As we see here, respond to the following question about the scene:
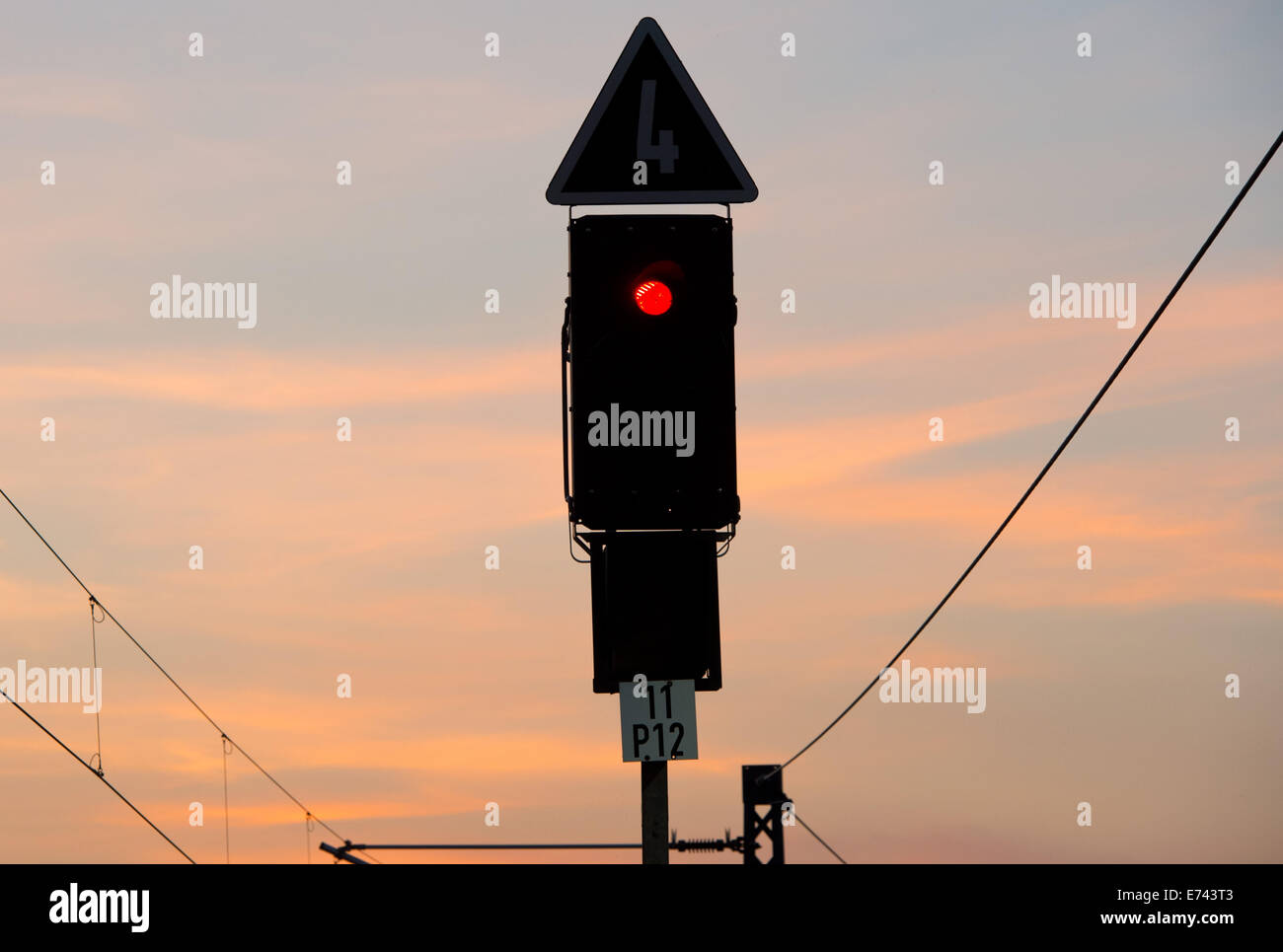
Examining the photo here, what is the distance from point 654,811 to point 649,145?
245 cm

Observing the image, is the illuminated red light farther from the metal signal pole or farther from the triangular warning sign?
the metal signal pole

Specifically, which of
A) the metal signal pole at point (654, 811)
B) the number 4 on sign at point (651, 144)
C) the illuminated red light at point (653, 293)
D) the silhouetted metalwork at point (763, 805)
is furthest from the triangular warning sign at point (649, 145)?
the silhouetted metalwork at point (763, 805)

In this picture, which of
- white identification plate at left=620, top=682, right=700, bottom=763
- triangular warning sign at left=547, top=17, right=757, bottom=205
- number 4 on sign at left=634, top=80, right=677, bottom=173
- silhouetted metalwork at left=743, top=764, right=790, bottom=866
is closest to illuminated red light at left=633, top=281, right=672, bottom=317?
triangular warning sign at left=547, top=17, right=757, bottom=205

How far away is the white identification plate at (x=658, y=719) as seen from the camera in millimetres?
6070

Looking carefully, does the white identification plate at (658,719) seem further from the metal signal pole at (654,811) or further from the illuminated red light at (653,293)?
the illuminated red light at (653,293)

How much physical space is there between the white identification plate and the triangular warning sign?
70.3 inches

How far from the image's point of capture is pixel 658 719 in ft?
20.0

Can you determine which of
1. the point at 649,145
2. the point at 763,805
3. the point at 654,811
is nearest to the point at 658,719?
the point at 654,811

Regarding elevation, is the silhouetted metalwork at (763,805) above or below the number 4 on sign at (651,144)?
below

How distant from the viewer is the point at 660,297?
6102 mm

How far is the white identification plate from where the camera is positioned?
19.9 ft

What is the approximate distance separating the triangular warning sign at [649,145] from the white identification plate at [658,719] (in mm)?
1787
